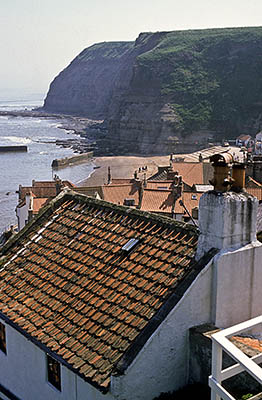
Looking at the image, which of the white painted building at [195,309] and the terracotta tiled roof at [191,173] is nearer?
the white painted building at [195,309]

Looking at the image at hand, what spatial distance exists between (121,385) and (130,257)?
252cm

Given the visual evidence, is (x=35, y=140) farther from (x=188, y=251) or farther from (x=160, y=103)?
(x=188, y=251)

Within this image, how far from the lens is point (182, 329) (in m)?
8.51

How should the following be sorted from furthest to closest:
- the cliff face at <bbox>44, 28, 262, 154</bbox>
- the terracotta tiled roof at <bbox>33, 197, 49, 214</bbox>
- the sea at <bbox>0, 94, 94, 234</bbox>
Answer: the cliff face at <bbox>44, 28, 262, 154</bbox>
the sea at <bbox>0, 94, 94, 234</bbox>
the terracotta tiled roof at <bbox>33, 197, 49, 214</bbox>

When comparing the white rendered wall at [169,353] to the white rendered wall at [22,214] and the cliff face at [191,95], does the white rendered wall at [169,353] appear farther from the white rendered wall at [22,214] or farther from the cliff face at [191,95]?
the cliff face at [191,95]

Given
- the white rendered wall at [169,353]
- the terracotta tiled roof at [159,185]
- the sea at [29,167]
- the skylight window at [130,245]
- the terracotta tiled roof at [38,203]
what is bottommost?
the sea at [29,167]

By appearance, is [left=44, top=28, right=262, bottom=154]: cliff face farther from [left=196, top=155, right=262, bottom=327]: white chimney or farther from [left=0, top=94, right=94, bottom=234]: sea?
[left=196, top=155, right=262, bottom=327]: white chimney

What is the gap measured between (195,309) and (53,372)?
285cm

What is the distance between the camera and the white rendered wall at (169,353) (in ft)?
26.4

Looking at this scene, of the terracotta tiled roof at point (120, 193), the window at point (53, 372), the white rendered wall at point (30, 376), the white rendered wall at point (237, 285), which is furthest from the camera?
the terracotta tiled roof at point (120, 193)

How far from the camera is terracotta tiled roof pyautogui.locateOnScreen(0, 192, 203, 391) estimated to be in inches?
331

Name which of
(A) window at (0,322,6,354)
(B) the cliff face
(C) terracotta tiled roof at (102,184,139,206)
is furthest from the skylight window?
(B) the cliff face

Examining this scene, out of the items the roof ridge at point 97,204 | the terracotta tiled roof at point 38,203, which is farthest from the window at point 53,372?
the terracotta tiled roof at point 38,203

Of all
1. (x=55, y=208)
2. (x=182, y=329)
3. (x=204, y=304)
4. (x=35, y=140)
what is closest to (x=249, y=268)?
(x=204, y=304)
